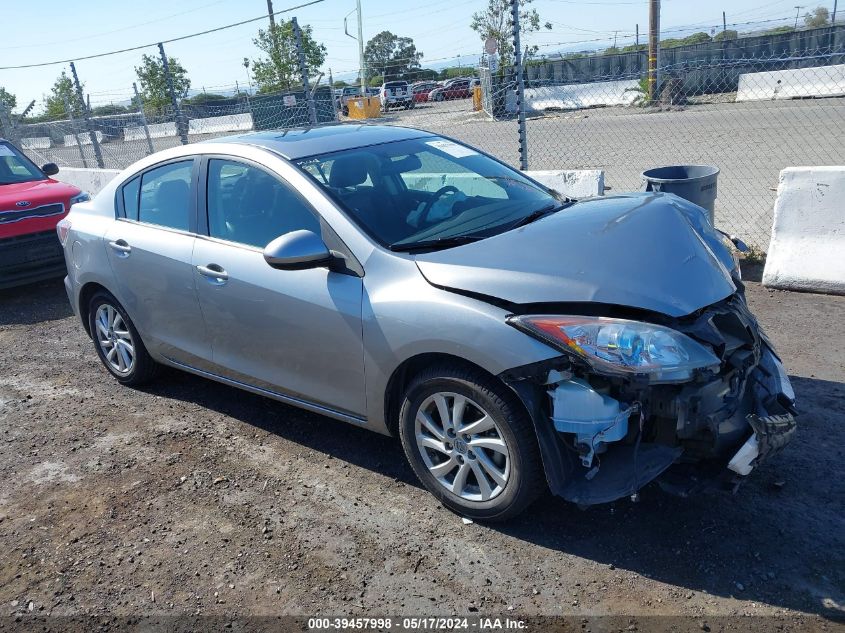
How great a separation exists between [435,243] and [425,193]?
0.59 metres

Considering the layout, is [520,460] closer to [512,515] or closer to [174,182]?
[512,515]

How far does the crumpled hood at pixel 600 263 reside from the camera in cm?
304

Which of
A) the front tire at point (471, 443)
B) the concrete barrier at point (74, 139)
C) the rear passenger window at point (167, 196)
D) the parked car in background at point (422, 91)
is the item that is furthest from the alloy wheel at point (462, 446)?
the parked car in background at point (422, 91)

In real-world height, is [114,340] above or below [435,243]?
below

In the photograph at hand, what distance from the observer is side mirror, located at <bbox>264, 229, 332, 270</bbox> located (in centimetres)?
351

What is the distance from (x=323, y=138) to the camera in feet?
14.4

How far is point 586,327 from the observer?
292cm

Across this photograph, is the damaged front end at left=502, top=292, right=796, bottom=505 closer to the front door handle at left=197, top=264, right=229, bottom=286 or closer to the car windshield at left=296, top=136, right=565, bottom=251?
the car windshield at left=296, top=136, right=565, bottom=251

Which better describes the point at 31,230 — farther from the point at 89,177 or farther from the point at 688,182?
the point at 688,182

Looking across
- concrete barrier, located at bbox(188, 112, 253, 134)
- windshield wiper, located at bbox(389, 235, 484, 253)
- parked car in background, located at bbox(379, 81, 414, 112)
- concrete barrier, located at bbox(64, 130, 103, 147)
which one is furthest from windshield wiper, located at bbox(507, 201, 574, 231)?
parked car in background, located at bbox(379, 81, 414, 112)

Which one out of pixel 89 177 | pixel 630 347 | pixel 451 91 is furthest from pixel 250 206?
pixel 451 91

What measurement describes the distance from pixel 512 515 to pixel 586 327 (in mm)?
945

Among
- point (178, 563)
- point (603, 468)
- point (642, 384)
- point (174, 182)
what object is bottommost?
point (178, 563)

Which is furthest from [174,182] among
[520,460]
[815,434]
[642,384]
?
[815,434]
